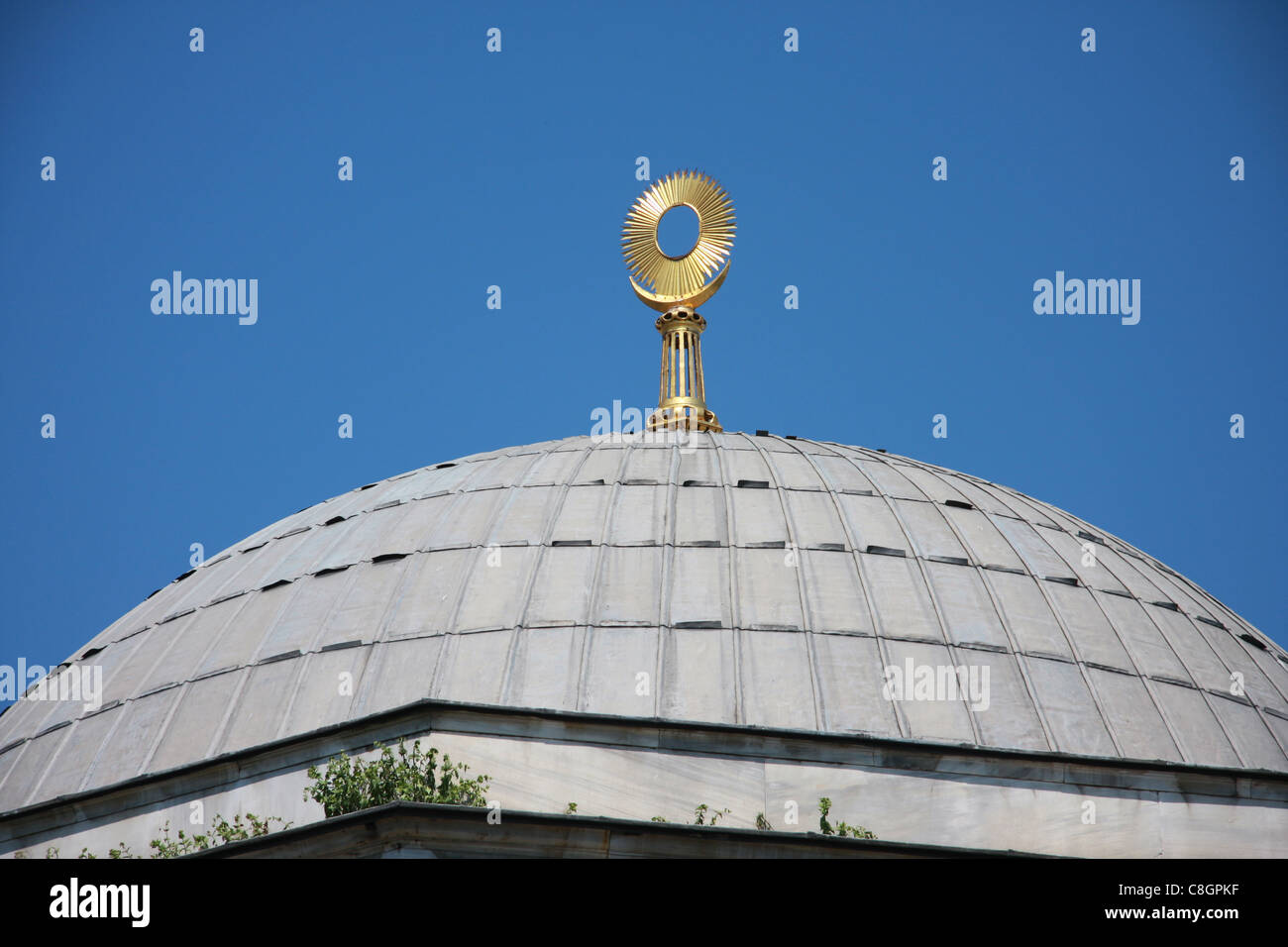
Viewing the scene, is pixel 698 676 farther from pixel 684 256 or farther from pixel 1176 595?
pixel 684 256

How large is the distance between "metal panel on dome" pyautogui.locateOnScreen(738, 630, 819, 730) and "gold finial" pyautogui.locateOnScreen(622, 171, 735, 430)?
14.6m

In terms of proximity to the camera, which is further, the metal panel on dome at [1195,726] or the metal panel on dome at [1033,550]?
the metal panel on dome at [1033,550]

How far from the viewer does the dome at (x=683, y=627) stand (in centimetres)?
3050

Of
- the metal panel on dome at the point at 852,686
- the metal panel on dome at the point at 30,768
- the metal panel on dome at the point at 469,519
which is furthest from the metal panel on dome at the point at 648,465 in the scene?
the metal panel on dome at the point at 30,768

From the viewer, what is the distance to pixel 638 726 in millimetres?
28031

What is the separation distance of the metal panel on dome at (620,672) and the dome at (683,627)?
48 millimetres

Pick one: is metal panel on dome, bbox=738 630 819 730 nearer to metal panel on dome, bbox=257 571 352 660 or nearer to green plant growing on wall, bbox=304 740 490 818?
green plant growing on wall, bbox=304 740 490 818

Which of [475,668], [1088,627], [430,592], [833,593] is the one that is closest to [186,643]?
[430,592]

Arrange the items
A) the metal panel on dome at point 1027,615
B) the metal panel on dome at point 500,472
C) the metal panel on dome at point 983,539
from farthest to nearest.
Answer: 1. the metal panel on dome at point 500,472
2. the metal panel on dome at point 983,539
3. the metal panel on dome at point 1027,615

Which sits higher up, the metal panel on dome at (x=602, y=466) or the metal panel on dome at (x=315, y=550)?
the metal panel on dome at (x=602, y=466)

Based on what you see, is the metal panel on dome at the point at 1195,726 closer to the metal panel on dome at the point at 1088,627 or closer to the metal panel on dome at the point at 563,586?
the metal panel on dome at the point at 1088,627

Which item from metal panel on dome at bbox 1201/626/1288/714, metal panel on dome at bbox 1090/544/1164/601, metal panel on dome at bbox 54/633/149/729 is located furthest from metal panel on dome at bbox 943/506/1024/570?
metal panel on dome at bbox 54/633/149/729

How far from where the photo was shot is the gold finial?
4525cm
